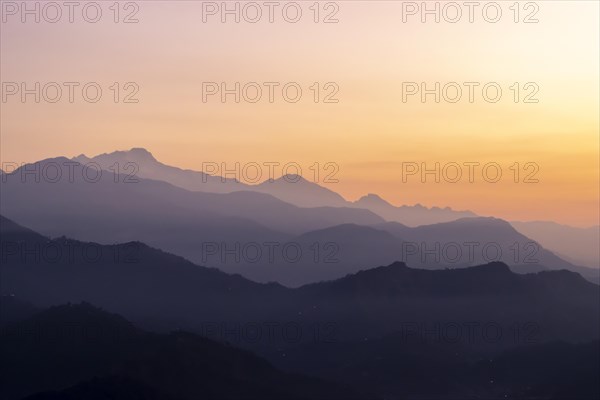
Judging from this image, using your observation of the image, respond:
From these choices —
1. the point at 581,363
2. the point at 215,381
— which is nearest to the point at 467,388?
the point at 581,363

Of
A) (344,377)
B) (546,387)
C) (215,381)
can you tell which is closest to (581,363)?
(546,387)

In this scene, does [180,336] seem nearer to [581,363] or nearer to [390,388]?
[390,388]

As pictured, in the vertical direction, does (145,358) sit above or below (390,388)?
above

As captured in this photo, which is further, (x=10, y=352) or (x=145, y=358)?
(x=10, y=352)

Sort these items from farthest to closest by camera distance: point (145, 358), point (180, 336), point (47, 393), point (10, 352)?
point (10, 352)
point (180, 336)
point (145, 358)
point (47, 393)

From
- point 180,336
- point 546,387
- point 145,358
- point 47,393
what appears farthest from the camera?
point 546,387

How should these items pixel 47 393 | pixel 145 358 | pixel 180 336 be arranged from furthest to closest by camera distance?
pixel 180 336
pixel 145 358
pixel 47 393

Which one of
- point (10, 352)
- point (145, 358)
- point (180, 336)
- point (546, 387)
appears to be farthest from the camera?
point (546, 387)

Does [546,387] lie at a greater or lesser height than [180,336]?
lesser

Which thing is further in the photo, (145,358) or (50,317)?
(50,317)

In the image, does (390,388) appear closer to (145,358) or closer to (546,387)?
(546,387)
